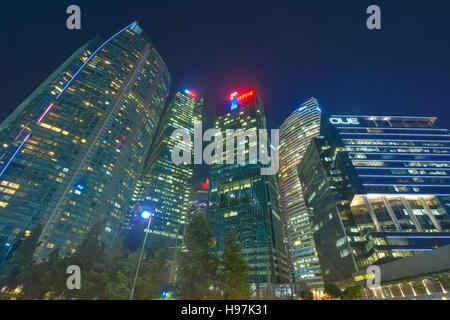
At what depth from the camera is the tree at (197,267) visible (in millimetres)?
25344

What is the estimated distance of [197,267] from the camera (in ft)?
87.2

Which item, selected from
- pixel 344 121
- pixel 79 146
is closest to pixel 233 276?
pixel 344 121

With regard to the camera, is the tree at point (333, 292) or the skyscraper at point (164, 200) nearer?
the tree at point (333, 292)

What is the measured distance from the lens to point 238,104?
545 ft

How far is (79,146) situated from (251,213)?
94.7 meters

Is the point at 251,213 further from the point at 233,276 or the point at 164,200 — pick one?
the point at 164,200

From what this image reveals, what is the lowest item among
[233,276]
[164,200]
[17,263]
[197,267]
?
[233,276]

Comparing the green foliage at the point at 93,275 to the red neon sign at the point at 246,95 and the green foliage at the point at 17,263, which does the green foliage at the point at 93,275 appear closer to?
the green foliage at the point at 17,263

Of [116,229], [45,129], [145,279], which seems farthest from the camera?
[116,229]

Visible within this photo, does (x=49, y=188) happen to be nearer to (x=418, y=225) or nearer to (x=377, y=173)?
(x=377, y=173)

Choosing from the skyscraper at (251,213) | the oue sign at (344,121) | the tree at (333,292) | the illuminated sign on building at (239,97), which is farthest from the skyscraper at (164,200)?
the oue sign at (344,121)

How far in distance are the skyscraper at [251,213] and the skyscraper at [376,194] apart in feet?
67.3
